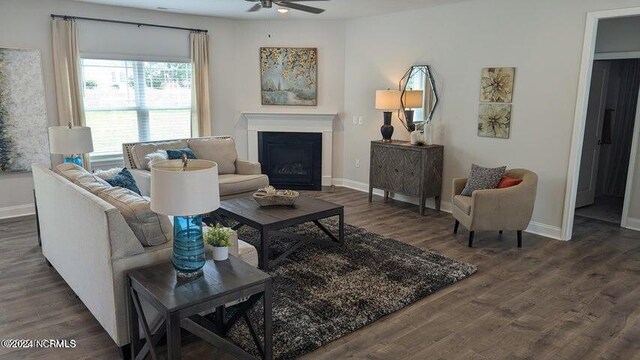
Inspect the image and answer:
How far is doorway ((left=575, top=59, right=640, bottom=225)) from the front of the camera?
240 inches

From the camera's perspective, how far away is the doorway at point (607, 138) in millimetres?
6098

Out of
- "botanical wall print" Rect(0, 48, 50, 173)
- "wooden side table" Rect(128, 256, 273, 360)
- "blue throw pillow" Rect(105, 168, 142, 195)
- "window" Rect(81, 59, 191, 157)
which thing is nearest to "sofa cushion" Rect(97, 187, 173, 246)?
"wooden side table" Rect(128, 256, 273, 360)

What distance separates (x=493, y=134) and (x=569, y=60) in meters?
1.15

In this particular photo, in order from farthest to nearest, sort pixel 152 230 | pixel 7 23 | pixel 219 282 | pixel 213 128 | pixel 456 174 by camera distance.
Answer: pixel 213 128 < pixel 456 174 < pixel 7 23 < pixel 152 230 < pixel 219 282

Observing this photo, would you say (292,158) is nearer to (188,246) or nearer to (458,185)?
(458,185)

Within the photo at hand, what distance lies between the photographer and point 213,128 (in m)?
7.32

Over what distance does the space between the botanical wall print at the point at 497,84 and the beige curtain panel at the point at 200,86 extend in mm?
4089

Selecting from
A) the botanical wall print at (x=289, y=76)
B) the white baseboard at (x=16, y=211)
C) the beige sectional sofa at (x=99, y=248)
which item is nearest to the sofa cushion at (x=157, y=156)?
the white baseboard at (x=16, y=211)

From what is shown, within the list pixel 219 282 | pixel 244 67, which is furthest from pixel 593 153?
pixel 219 282

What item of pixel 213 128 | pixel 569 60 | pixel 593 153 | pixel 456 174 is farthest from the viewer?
pixel 213 128

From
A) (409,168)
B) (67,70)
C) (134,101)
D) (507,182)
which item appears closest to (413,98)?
(409,168)

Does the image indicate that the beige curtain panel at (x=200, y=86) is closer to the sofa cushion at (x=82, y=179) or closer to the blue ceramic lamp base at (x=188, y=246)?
the sofa cushion at (x=82, y=179)

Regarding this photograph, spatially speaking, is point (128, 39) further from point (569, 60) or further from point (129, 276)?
point (569, 60)

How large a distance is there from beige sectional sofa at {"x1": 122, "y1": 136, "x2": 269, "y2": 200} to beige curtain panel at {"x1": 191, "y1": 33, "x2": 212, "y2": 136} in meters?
0.97
